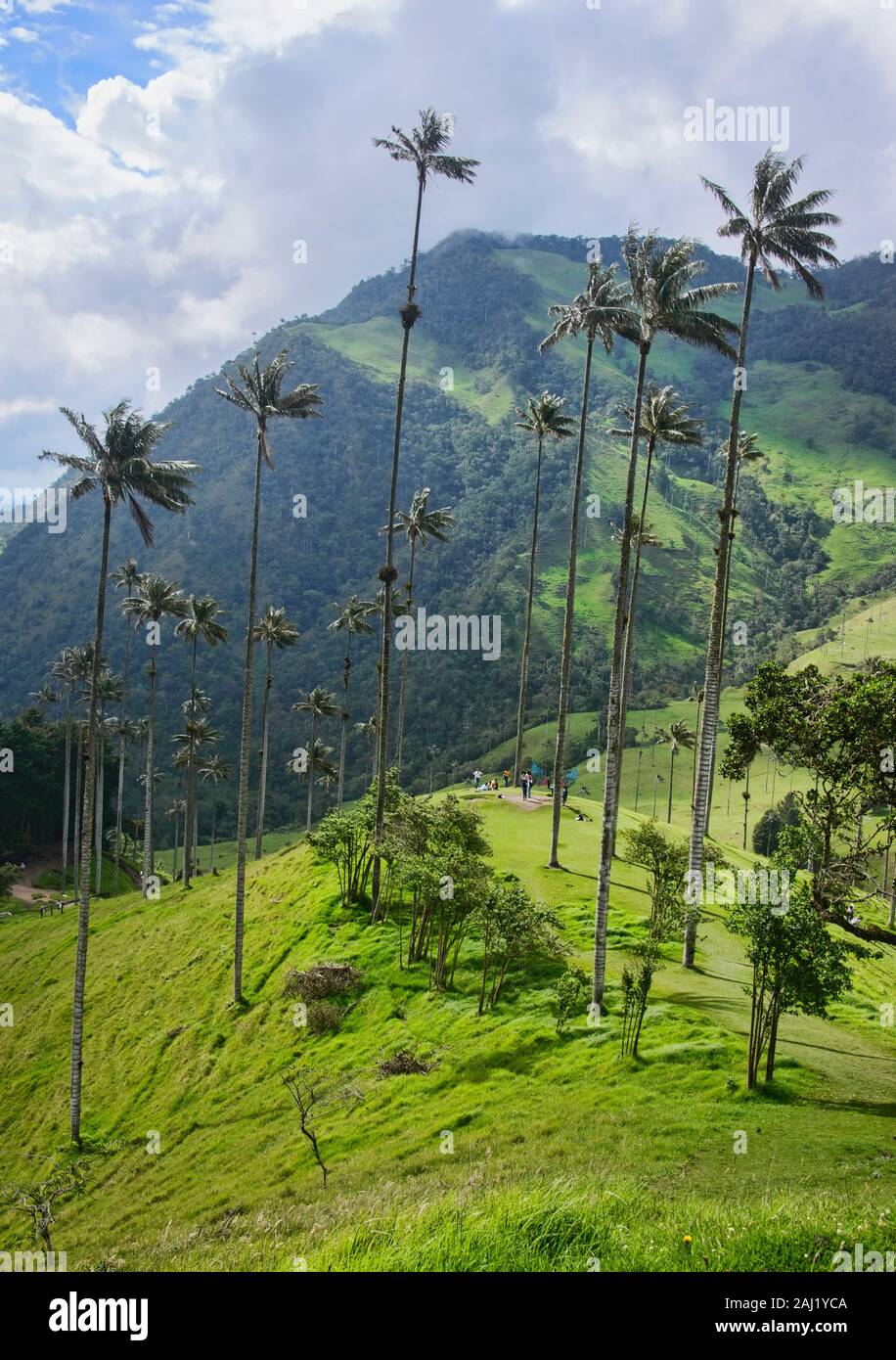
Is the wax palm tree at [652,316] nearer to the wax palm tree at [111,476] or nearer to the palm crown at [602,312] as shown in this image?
the palm crown at [602,312]

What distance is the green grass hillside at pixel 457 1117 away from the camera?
10.6 metres

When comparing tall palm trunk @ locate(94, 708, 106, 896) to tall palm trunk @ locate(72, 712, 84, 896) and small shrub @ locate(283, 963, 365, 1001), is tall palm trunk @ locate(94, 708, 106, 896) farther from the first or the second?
small shrub @ locate(283, 963, 365, 1001)

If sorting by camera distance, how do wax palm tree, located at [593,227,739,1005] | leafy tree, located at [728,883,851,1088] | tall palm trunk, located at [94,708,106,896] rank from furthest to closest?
1. tall palm trunk, located at [94,708,106,896]
2. wax palm tree, located at [593,227,739,1005]
3. leafy tree, located at [728,883,851,1088]

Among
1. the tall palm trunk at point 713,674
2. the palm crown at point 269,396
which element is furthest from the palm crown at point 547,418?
the tall palm trunk at point 713,674

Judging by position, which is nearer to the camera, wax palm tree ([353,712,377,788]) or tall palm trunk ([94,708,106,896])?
tall palm trunk ([94,708,106,896])

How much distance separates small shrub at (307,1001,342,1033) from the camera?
110ft

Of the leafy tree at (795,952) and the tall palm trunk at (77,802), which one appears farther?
the tall palm trunk at (77,802)

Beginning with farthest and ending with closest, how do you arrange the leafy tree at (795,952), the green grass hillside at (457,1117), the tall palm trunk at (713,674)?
the tall palm trunk at (713,674), the leafy tree at (795,952), the green grass hillside at (457,1117)

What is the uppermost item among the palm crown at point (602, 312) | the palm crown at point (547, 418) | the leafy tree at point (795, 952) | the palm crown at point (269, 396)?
the palm crown at point (547, 418)

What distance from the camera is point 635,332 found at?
29.9m

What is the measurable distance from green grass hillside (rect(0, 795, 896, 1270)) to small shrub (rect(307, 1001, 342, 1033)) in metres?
0.48

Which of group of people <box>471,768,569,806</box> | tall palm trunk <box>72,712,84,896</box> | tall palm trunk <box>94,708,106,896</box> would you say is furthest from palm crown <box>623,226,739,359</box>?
tall palm trunk <box>72,712,84,896</box>

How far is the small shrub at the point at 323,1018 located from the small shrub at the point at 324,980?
35.7 inches
